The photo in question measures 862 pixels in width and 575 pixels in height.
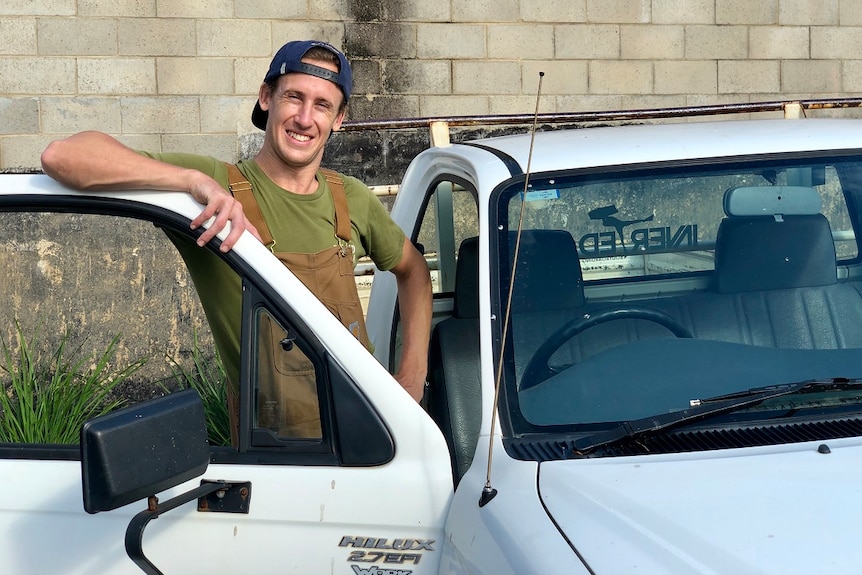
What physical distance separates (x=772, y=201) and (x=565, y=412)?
890mm

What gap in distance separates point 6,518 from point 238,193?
941mm

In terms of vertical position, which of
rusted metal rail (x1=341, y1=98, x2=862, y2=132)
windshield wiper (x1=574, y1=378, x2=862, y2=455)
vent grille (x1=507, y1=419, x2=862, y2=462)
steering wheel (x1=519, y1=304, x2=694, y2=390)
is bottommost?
vent grille (x1=507, y1=419, x2=862, y2=462)

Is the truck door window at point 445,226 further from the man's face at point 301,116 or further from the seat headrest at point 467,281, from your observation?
the man's face at point 301,116

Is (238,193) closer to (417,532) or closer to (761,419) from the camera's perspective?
(417,532)

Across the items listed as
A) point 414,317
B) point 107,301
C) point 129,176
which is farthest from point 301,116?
point 107,301

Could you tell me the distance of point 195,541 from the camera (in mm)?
2111

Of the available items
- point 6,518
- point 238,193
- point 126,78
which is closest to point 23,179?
point 238,193

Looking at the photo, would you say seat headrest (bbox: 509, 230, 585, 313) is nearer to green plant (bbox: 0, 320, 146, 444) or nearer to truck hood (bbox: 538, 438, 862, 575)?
truck hood (bbox: 538, 438, 862, 575)

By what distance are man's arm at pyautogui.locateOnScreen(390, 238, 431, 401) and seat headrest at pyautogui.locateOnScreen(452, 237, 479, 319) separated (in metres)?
0.16

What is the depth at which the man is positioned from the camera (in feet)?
7.94

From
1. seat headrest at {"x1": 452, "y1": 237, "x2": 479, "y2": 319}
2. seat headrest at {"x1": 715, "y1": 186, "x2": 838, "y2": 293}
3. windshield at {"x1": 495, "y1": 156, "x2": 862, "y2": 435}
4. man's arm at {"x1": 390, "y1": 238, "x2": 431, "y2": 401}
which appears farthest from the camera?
seat headrest at {"x1": 452, "y1": 237, "x2": 479, "y2": 319}

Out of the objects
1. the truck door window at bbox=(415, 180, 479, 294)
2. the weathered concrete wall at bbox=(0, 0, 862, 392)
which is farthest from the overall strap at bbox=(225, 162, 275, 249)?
the weathered concrete wall at bbox=(0, 0, 862, 392)

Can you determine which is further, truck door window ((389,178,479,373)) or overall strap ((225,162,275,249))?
truck door window ((389,178,479,373))

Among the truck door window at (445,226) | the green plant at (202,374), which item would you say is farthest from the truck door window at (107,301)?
the truck door window at (445,226)
